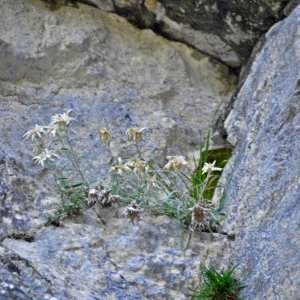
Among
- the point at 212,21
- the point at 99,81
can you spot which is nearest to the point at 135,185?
the point at 99,81

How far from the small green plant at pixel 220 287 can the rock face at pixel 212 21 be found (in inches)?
53.2

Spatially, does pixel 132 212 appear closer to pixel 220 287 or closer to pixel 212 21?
pixel 220 287

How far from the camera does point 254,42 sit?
3850 millimetres

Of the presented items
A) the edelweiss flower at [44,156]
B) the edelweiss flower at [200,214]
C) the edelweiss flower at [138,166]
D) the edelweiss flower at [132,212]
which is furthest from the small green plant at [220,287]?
the edelweiss flower at [44,156]

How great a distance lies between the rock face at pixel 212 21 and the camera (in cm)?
377

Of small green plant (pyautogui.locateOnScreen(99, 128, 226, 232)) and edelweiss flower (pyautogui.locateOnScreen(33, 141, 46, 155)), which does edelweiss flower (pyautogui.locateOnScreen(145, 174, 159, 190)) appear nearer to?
small green plant (pyautogui.locateOnScreen(99, 128, 226, 232))

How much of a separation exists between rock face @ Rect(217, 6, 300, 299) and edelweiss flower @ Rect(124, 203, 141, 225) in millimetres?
375

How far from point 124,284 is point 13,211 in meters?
0.55

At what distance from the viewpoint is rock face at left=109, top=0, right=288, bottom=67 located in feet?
12.4

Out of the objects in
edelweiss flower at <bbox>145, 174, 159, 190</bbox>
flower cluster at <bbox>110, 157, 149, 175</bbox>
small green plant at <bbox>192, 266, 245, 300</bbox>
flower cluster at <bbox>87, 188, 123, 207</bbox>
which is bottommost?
flower cluster at <bbox>87, 188, 123, 207</bbox>

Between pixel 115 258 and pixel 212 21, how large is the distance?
137 cm

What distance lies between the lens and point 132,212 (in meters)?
3.10

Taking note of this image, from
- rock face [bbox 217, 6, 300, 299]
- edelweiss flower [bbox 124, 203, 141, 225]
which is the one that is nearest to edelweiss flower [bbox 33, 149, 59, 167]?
edelweiss flower [bbox 124, 203, 141, 225]

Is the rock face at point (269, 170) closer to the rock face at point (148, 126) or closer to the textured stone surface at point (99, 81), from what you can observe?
the rock face at point (148, 126)
